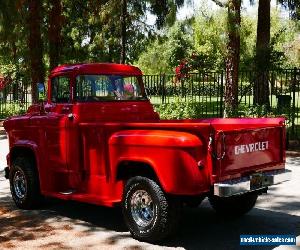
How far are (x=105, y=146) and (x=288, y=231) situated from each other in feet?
8.30

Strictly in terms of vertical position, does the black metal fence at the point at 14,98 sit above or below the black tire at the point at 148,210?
above

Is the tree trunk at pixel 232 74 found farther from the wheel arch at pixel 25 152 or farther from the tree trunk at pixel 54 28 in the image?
the tree trunk at pixel 54 28

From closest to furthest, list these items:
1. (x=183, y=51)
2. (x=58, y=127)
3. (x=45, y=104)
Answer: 1. (x=58, y=127)
2. (x=45, y=104)
3. (x=183, y=51)

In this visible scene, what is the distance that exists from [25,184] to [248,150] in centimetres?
362

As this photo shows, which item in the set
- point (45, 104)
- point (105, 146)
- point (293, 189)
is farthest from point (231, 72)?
→ point (105, 146)

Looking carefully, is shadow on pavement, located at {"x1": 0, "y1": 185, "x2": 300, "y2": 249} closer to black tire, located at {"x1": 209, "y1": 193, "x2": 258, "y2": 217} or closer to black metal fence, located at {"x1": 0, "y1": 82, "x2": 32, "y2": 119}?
black tire, located at {"x1": 209, "y1": 193, "x2": 258, "y2": 217}

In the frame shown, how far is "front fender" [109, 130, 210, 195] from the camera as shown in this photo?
5.33 metres

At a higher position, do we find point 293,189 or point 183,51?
point 183,51

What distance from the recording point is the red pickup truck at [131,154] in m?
5.40

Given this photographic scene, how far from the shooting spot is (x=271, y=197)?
26.5 feet

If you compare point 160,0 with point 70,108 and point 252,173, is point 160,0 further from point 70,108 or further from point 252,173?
point 252,173

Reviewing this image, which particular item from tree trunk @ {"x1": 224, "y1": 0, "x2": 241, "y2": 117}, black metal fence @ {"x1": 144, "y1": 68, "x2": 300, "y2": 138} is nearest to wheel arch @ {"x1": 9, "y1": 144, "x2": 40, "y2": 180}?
black metal fence @ {"x1": 144, "y1": 68, "x2": 300, "y2": 138}

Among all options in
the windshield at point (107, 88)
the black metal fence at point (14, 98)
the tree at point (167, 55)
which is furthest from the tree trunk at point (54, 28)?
the tree at point (167, 55)

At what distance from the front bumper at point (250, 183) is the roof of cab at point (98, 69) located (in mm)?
2885
